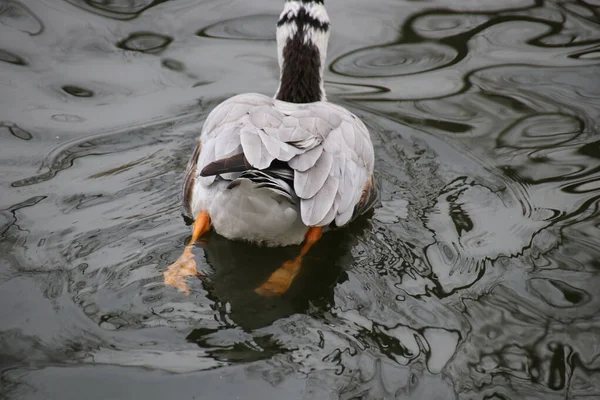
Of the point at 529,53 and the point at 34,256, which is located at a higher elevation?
the point at 529,53

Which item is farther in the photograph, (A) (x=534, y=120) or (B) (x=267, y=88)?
(B) (x=267, y=88)

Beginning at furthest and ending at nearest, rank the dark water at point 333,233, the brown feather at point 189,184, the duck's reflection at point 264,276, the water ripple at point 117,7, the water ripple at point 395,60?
the water ripple at point 117,7 → the water ripple at point 395,60 → the brown feather at point 189,184 → the duck's reflection at point 264,276 → the dark water at point 333,233

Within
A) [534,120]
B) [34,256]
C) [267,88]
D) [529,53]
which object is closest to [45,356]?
[34,256]

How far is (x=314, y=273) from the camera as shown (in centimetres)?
591

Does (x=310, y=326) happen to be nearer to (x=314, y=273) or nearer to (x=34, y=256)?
(x=314, y=273)

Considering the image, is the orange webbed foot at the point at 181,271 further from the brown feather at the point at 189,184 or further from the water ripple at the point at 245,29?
the water ripple at the point at 245,29

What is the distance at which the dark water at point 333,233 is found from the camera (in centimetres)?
483

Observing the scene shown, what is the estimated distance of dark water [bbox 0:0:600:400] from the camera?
483 centimetres

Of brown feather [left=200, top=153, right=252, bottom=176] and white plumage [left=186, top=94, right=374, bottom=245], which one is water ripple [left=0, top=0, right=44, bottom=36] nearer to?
white plumage [left=186, top=94, right=374, bottom=245]

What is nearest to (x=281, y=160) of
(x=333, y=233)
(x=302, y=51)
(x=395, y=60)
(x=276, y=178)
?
(x=276, y=178)

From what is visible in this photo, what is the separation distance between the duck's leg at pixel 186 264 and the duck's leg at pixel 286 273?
19.8 inches

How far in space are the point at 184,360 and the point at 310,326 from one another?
839mm


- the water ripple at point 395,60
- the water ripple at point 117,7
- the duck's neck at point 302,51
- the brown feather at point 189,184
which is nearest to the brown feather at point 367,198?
the duck's neck at point 302,51

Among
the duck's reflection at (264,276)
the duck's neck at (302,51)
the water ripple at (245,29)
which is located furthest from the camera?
the water ripple at (245,29)
